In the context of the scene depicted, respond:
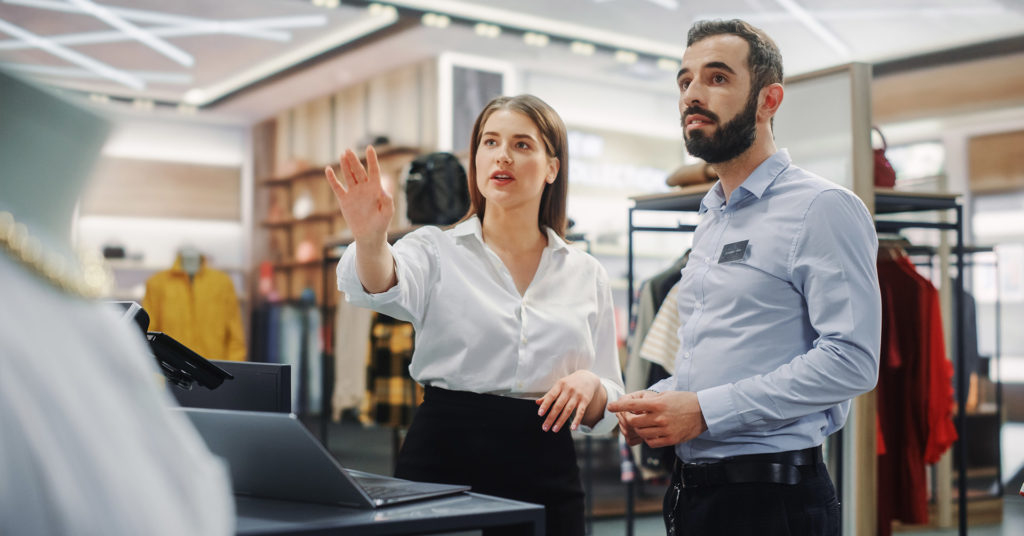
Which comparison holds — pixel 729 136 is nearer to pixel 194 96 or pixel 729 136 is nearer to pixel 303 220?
pixel 303 220

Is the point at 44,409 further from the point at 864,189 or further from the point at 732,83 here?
the point at 864,189

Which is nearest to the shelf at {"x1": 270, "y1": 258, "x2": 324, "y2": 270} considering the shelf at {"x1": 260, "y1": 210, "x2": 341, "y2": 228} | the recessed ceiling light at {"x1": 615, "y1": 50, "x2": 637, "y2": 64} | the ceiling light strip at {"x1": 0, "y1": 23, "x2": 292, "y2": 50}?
the shelf at {"x1": 260, "y1": 210, "x2": 341, "y2": 228}

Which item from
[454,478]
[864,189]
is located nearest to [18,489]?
[454,478]

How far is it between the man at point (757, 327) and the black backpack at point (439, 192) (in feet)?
9.54

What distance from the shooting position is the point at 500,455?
5.85 feet

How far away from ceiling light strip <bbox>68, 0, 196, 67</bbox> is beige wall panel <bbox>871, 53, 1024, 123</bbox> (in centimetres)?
670

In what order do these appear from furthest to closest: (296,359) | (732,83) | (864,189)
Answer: (296,359), (864,189), (732,83)

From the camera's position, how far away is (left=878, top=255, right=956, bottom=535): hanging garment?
3.60 meters

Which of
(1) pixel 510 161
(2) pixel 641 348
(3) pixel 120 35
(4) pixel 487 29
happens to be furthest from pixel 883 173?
(3) pixel 120 35

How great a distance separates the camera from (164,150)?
11.0 m

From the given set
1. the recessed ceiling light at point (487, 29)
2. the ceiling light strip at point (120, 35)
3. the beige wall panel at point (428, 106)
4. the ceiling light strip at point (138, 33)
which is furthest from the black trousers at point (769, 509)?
the ceiling light strip at point (120, 35)

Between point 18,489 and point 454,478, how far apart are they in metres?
1.31

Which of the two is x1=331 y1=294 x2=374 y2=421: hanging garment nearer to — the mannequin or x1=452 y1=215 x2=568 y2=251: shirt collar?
x1=452 y1=215 x2=568 y2=251: shirt collar

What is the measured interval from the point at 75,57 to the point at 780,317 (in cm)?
856
